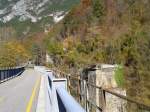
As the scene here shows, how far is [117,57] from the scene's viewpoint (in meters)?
77.8

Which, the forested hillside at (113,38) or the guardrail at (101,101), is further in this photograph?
the forested hillside at (113,38)

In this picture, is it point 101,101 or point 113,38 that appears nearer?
point 101,101

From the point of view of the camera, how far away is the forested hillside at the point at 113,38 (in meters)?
64.6

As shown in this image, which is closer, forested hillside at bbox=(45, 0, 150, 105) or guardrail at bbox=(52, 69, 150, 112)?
guardrail at bbox=(52, 69, 150, 112)

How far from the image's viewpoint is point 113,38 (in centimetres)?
9538

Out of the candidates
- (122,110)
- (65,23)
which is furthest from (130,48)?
(65,23)

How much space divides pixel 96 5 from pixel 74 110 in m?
112

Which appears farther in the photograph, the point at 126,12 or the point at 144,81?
the point at 126,12

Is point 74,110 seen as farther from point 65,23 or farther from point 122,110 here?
point 65,23

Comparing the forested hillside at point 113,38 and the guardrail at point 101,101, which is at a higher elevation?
the forested hillside at point 113,38

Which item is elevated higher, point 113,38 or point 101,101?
point 113,38

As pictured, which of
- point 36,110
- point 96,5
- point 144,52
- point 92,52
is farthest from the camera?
point 96,5

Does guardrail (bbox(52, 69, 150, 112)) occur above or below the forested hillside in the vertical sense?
below

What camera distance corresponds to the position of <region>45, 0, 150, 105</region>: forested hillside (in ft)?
212
